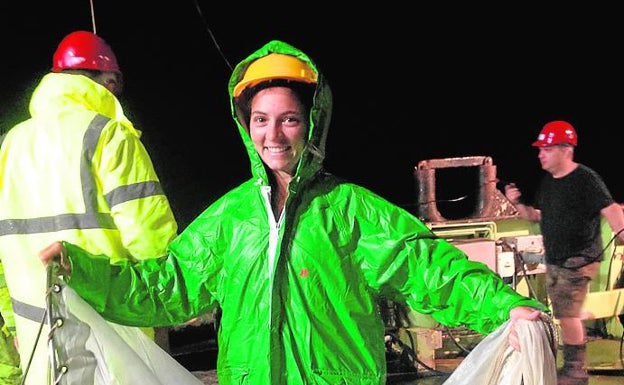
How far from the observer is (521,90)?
1614cm

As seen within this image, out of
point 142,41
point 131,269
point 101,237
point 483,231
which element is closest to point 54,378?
point 131,269

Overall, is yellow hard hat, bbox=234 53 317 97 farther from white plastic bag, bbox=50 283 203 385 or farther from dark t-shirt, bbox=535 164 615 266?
dark t-shirt, bbox=535 164 615 266

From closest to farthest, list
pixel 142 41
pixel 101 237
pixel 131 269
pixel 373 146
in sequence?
pixel 131 269
pixel 101 237
pixel 142 41
pixel 373 146

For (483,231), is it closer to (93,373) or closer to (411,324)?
(411,324)

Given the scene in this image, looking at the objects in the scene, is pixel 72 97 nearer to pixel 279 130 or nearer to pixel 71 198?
pixel 71 198

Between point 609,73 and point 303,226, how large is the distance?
15.9 metres

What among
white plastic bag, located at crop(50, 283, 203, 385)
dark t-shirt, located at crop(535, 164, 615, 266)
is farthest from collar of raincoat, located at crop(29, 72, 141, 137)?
dark t-shirt, located at crop(535, 164, 615, 266)

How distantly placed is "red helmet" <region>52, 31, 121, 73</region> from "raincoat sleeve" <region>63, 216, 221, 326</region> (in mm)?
1012

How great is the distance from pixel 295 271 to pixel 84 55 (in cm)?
141

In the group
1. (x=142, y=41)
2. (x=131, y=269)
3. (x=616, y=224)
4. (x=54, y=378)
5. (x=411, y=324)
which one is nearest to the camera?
(x=54, y=378)

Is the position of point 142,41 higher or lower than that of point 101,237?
higher

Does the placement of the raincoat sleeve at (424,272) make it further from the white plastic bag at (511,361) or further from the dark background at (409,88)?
the dark background at (409,88)

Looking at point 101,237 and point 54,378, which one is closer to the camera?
point 54,378

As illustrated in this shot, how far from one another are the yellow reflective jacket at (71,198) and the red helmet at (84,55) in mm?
289
